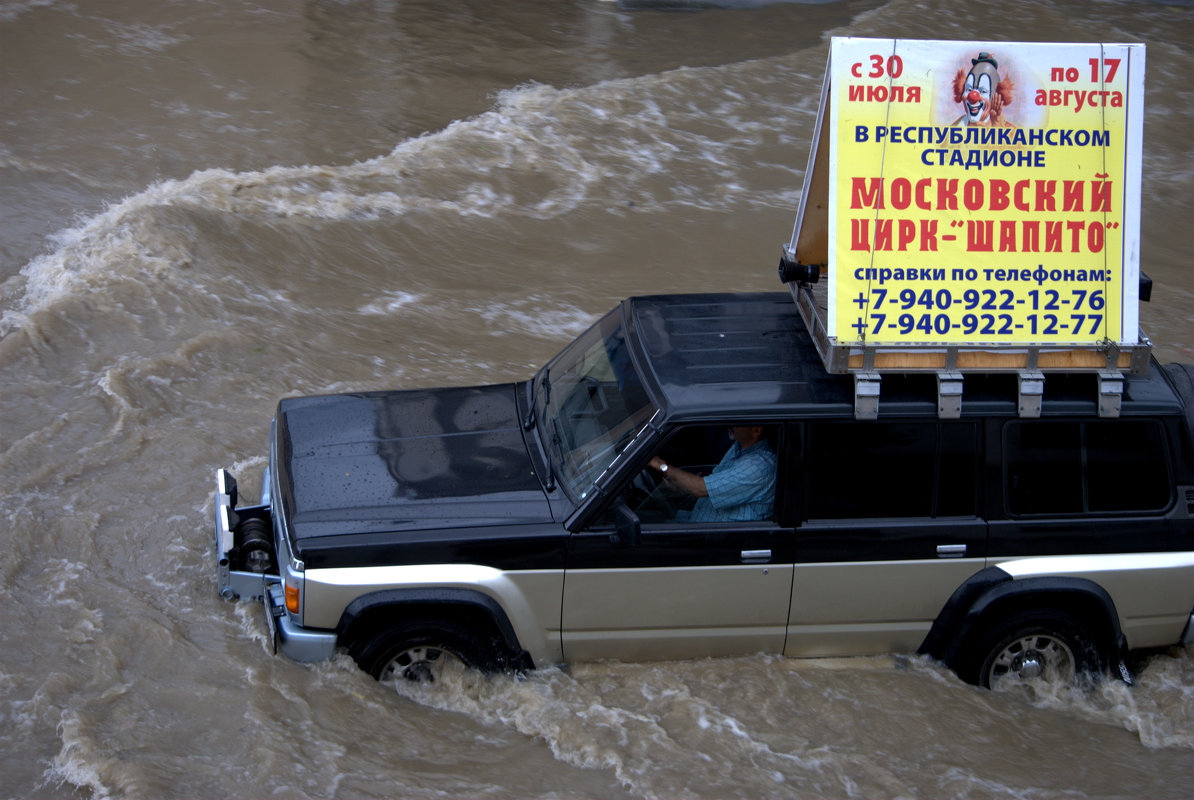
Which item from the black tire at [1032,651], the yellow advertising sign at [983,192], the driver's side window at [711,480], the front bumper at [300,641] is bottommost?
the black tire at [1032,651]

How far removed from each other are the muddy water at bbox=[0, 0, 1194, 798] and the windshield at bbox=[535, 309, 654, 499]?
949mm

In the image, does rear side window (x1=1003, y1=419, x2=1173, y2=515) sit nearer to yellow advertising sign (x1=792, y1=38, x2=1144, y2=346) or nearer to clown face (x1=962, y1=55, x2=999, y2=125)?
yellow advertising sign (x1=792, y1=38, x2=1144, y2=346)

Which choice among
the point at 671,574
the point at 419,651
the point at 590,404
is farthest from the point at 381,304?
the point at 671,574

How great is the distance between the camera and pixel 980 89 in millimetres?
4758

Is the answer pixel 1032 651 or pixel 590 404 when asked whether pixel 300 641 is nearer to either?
pixel 590 404

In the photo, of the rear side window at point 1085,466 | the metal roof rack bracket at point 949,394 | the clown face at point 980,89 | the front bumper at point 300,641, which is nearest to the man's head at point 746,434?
the metal roof rack bracket at point 949,394

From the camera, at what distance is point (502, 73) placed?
14.8 metres

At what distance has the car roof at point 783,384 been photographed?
467 cm

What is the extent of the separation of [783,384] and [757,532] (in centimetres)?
64

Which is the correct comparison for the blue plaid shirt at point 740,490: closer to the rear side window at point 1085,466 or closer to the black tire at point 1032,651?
the rear side window at point 1085,466

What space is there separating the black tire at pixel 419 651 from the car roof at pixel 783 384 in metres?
1.30

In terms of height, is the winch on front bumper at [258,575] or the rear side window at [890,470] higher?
the rear side window at [890,470]

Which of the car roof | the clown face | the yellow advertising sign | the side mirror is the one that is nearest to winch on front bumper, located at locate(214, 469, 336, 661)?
the side mirror

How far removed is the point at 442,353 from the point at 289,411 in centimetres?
302
